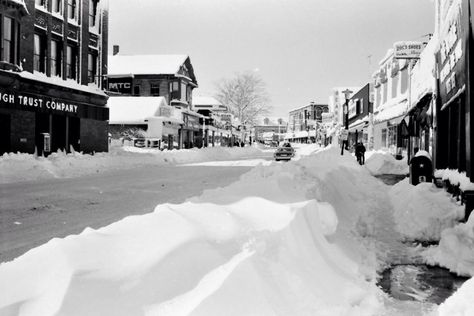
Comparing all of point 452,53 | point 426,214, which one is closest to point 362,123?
point 452,53

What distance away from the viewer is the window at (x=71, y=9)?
2819 centimetres

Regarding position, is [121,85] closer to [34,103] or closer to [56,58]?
[56,58]

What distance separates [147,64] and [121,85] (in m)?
3.83

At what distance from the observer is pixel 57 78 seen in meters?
26.5

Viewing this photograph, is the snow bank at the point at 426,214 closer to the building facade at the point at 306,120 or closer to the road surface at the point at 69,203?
the road surface at the point at 69,203

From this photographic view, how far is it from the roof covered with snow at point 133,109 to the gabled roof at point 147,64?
6.00 meters

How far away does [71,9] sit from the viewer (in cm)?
2859

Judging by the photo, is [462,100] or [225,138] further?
[225,138]

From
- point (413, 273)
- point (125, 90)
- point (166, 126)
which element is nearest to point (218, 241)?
point (413, 273)

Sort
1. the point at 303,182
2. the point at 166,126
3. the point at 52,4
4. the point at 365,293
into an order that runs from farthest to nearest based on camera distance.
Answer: the point at 166,126
the point at 52,4
the point at 303,182
the point at 365,293

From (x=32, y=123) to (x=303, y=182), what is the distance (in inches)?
758

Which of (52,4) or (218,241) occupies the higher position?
(52,4)

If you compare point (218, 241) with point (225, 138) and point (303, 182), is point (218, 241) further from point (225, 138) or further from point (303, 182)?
point (225, 138)

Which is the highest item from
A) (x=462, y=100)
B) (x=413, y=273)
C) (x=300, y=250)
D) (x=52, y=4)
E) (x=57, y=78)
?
(x=52, y=4)
